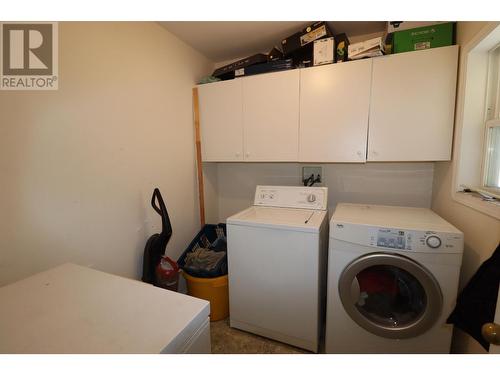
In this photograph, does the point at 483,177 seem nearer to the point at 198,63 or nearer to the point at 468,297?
the point at 468,297

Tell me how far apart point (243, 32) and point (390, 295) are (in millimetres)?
2225

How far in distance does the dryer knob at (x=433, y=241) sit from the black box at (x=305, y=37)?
1.56 m

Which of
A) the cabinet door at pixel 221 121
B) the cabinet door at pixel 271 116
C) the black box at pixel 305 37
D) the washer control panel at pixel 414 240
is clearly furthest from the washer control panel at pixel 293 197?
the black box at pixel 305 37

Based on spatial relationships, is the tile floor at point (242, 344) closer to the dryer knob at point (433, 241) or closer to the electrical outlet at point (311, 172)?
the dryer knob at point (433, 241)

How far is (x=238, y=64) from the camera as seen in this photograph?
197cm

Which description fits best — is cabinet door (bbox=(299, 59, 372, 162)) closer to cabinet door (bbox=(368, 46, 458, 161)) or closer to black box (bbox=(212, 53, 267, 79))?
cabinet door (bbox=(368, 46, 458, 161))

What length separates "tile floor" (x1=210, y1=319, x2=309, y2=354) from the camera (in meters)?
1.57

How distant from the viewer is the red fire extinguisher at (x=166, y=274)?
1.63 m

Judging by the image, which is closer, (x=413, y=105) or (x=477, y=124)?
(x=477, y=124)

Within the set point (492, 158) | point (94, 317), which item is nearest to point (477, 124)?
point (492, 158)

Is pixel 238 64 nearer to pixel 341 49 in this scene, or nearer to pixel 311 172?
pixel 341 49

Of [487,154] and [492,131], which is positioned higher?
[492,131]

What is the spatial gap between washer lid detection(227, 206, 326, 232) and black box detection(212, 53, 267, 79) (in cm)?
129
